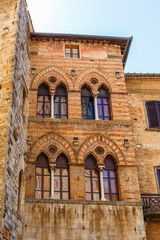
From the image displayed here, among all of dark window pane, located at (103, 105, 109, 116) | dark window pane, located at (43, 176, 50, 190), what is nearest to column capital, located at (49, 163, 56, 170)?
dark window pane, located at (43, 176, 50, 190)

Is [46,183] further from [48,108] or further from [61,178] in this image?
[48,108]

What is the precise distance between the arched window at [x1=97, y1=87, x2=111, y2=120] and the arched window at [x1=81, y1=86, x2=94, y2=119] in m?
0.33

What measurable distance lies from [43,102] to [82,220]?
5238mm

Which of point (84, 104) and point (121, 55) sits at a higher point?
point (121, 55)

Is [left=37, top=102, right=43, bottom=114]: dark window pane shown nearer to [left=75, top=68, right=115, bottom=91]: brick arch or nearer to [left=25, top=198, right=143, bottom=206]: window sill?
Result: [left=75, top=68, right=115, bottom=91]: brick arch

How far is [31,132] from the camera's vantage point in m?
12.9

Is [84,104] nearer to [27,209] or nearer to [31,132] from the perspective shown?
[31,132]

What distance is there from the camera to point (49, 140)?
41.9ft

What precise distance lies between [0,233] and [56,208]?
154 inches

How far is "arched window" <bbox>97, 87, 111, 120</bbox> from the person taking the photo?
549 inches

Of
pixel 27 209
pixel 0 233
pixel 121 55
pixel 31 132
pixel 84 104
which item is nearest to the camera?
pixel 0 233

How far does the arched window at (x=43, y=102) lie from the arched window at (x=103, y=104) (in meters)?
2.16

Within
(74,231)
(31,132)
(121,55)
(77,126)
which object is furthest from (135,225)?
(121,55)

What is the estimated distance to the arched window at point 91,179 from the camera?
12.1 meters
